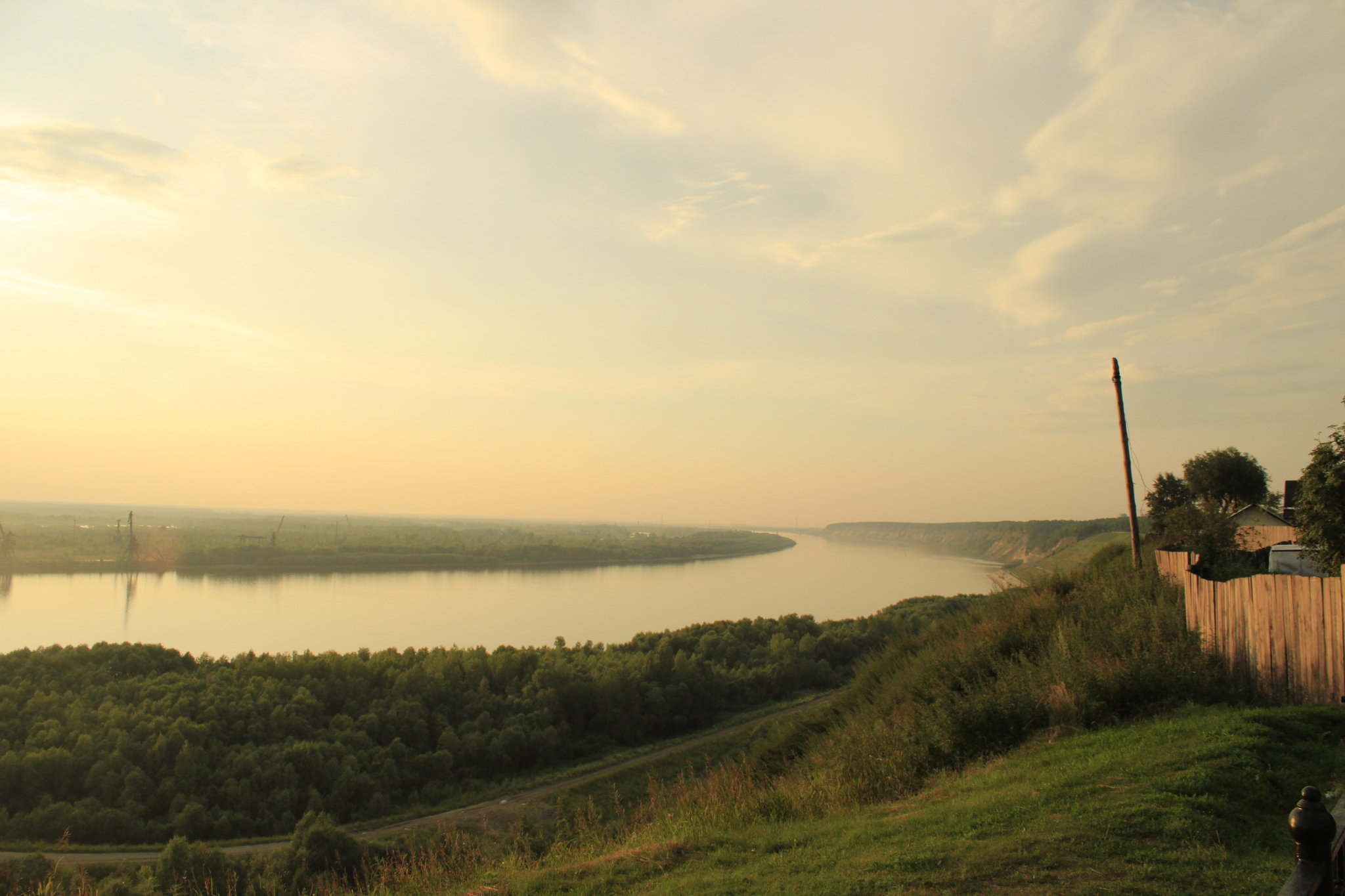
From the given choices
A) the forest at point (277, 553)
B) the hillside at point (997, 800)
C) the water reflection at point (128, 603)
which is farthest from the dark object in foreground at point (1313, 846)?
the forest at point (277, 553)

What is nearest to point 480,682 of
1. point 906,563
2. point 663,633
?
point 663,633

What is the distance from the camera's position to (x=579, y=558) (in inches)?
3263

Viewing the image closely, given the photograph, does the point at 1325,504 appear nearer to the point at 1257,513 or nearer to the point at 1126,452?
the point at 1126,452

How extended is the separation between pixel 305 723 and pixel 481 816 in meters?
5.68

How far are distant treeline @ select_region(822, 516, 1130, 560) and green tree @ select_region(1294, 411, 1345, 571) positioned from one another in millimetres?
37982

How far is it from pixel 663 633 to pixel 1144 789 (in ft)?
88.8

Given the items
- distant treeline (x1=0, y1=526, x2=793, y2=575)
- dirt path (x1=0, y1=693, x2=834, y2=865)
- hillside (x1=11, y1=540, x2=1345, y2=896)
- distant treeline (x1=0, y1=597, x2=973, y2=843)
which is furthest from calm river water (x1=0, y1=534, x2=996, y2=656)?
hillside (x1=11, y1=540, x2=1345, y2=896)

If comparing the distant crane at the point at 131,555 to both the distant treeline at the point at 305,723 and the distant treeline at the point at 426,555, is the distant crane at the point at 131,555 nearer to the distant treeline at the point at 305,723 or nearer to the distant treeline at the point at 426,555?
the distant treeline at the point at 426,555

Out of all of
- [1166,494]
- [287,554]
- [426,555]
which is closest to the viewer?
[1166,494]

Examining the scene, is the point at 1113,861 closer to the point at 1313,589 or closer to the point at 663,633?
the point at 1313,589

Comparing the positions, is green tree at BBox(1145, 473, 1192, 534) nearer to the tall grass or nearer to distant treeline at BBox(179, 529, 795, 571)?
the tall grass

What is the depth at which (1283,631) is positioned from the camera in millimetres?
7062

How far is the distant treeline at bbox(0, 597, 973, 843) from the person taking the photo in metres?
15.5

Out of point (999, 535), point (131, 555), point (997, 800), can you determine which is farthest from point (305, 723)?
point (999, 535)
